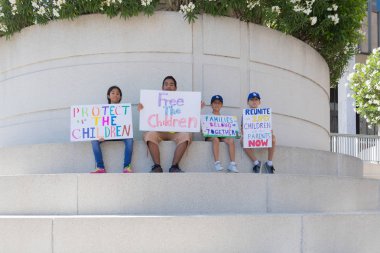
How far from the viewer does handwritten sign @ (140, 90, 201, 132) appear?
812 cm

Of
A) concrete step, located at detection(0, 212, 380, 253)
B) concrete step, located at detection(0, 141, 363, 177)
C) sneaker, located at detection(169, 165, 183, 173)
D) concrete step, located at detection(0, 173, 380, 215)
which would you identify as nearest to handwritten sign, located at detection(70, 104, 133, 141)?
concrete step, located at detection(0, 141, 363, 177)

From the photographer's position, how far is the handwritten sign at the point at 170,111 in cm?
812

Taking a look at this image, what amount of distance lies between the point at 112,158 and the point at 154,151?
0.66 m

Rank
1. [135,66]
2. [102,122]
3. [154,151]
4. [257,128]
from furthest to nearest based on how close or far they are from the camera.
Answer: [135,66] < [257,128] < [102,122] < [154,151]

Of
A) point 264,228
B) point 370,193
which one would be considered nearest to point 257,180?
point 264,228

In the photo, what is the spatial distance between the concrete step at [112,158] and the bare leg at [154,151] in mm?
199

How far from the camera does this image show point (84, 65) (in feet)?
30.2

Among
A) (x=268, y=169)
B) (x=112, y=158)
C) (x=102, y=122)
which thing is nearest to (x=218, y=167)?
(x=268, y=169)

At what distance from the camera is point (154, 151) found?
779 cm

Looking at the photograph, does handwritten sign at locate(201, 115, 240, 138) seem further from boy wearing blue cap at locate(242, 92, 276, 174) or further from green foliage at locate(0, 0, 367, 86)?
green foliage at locate(0, 0, 367, 86)

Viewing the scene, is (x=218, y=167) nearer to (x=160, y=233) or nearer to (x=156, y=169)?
(x=156, y=169)

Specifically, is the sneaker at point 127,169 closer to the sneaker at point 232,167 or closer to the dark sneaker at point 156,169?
the dark sneaker at point 156,169

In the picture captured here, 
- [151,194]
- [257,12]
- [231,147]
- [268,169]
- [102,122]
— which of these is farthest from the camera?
[257,12]

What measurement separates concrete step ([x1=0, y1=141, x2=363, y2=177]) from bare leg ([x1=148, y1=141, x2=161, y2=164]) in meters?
0.20
